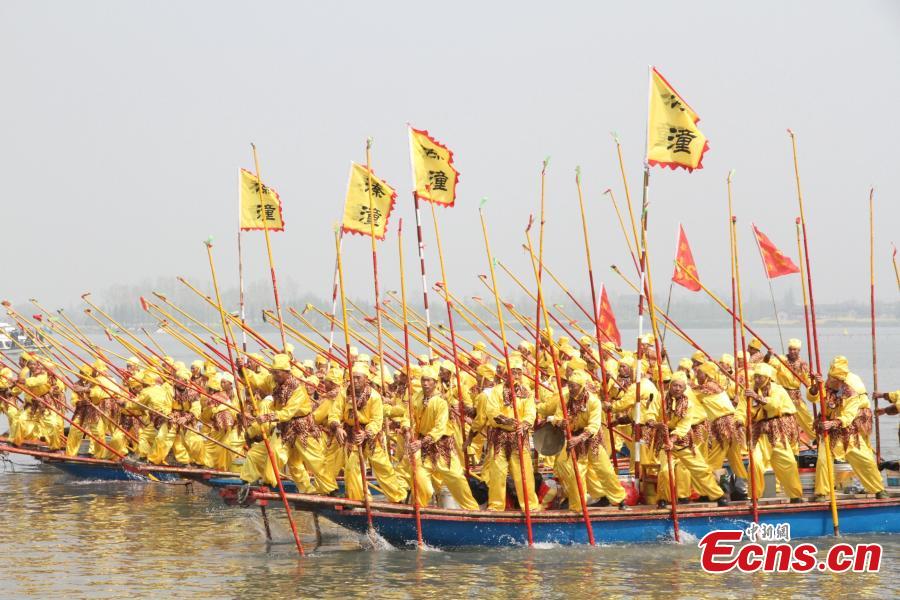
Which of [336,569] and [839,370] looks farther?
[839,370]

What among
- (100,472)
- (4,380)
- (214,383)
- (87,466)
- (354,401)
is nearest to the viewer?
(354,401)

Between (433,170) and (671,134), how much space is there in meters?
4.09

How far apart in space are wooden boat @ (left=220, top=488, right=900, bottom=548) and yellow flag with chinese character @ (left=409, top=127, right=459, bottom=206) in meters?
5.49

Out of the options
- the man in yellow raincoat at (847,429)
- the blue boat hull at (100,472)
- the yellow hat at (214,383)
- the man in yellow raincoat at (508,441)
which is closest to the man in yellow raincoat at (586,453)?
the man in yellow raincoat at (508,441)

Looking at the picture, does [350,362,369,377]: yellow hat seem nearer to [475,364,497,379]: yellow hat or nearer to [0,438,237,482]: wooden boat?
[475,364,497,379]: yellow hat

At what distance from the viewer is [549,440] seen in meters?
18.0

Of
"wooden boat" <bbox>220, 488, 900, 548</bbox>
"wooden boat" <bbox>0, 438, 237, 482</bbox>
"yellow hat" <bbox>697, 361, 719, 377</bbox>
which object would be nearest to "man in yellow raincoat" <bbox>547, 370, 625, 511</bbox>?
"wooden boat" <bbox>220, 488, 900, 548</bbox>

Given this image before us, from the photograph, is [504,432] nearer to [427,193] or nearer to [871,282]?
[427,193]

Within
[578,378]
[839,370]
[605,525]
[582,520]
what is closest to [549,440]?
[578,378]

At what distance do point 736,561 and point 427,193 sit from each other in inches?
295

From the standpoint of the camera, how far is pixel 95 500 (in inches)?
989

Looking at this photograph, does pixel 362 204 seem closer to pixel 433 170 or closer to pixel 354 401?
pixel 433 170

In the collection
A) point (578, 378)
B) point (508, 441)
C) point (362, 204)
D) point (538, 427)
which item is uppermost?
point (362, 204)

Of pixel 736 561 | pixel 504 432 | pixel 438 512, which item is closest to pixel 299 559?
pixel 438 512
